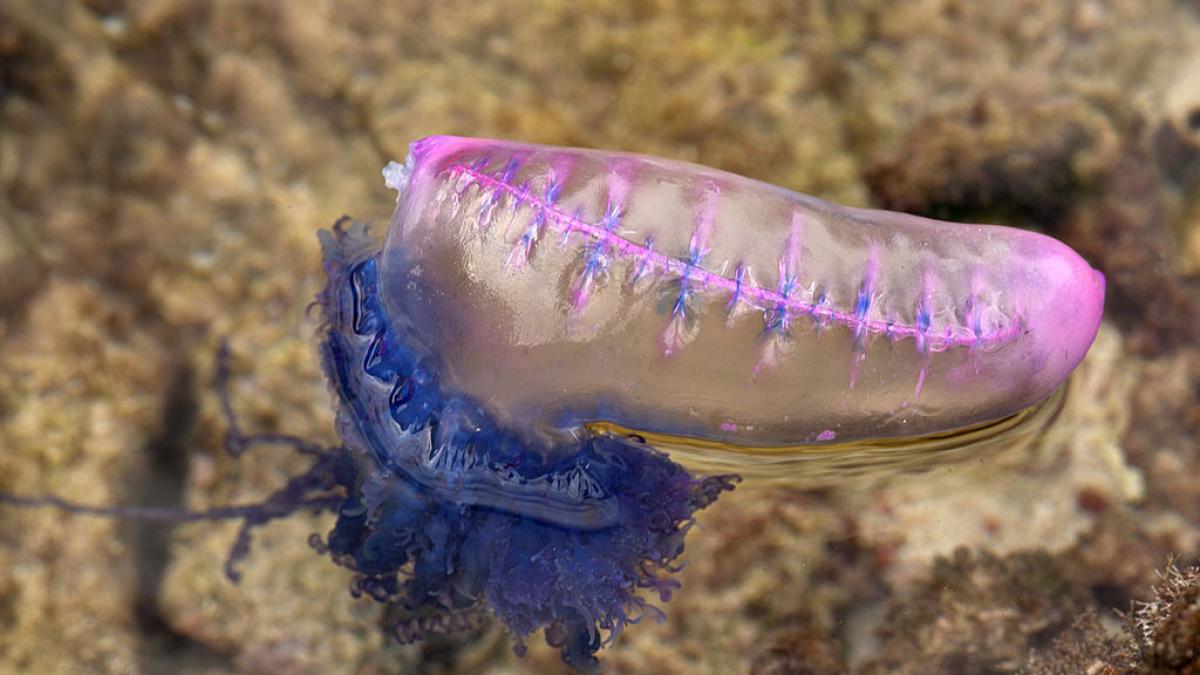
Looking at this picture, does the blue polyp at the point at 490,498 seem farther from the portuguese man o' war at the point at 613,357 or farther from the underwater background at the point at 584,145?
the underwater background at the point at 584,145

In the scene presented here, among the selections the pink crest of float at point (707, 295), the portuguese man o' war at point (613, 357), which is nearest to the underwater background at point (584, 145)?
the portuguese man o' war at point (613, 357)

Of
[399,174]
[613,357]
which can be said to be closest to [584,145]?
[399,174]

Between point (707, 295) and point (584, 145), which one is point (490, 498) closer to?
point (707, 295)

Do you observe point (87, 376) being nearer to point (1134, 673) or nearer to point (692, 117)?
point (692, 117)

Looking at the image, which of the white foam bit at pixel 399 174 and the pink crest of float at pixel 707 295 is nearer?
the pink crest of float at pixel 707 295

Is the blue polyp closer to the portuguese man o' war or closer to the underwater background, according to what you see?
the portuguese man o' war

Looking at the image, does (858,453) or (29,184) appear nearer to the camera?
(858,453)

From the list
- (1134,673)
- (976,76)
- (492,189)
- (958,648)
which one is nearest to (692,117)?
(976,76)
